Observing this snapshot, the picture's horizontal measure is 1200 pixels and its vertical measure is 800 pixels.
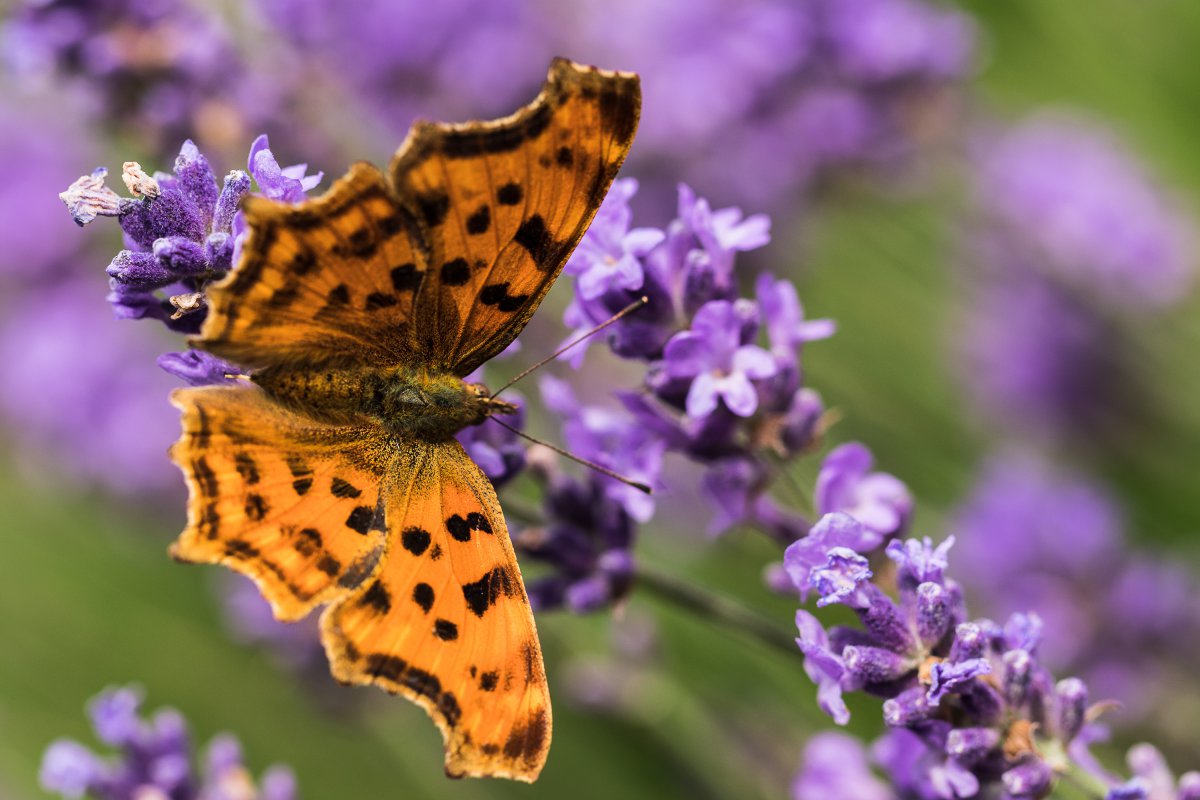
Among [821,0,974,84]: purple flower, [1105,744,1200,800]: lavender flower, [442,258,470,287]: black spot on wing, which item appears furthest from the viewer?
[821,0,974,84]: purple flower

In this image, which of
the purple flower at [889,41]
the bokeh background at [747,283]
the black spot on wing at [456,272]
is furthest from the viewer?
the purple flower at [889,41]

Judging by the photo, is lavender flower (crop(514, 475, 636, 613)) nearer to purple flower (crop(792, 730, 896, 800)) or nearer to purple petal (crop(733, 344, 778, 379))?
purple petal (crop(733, 344, 778, 379))

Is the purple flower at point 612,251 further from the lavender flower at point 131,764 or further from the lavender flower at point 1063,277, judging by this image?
the lavender flower at point 1063,277

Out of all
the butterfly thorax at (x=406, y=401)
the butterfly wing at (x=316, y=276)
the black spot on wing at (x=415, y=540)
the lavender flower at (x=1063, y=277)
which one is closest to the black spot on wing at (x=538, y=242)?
the butterfly wing at (x=316, y=276)

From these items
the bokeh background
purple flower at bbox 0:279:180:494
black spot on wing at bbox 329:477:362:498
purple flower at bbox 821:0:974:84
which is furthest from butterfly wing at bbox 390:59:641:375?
purple flower at bbox 0:279:180:494

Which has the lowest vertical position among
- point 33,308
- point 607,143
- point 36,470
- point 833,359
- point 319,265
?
point 319,265

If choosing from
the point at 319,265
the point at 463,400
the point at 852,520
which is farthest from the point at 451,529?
the point at 852,520

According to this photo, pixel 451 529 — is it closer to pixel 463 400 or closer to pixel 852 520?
pixel 463 400
